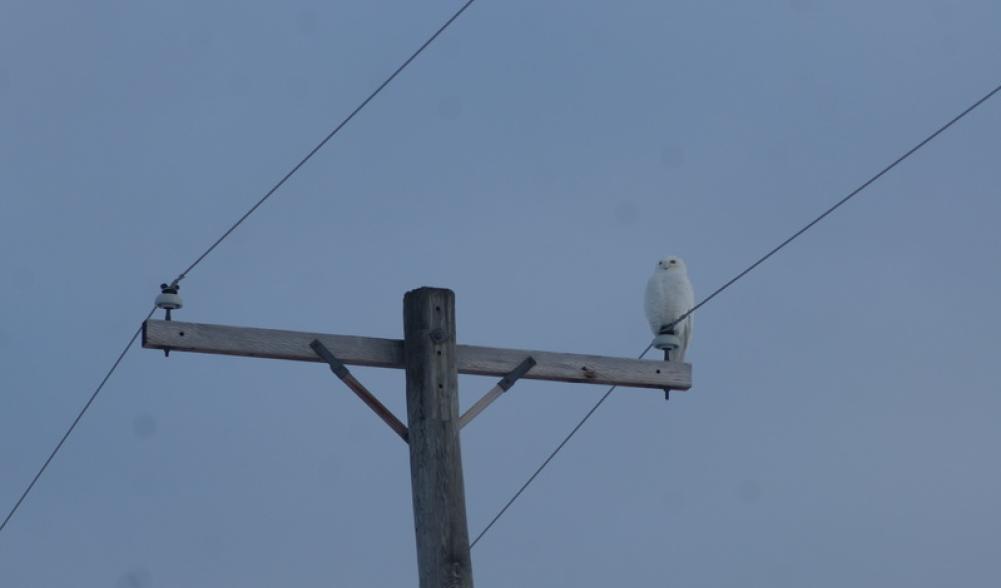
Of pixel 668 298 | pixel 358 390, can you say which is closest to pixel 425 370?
pixel 358 390

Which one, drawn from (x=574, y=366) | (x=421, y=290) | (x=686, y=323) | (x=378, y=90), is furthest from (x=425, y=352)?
(x=686, y=323)

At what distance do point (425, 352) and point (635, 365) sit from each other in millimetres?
1320

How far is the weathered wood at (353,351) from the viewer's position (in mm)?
7414

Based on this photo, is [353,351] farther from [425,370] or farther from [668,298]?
[668,298]

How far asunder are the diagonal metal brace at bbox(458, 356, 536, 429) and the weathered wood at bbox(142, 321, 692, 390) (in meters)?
0.03

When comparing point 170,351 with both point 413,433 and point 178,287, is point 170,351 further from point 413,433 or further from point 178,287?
point 413,433

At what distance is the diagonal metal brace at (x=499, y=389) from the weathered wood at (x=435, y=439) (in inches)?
4.0

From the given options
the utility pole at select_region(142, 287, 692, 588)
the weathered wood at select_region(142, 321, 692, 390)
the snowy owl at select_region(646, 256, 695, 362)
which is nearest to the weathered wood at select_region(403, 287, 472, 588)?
the utility pole at select_region(142, 287, 692, 588)

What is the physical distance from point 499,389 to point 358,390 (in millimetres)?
706

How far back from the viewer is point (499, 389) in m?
7.84

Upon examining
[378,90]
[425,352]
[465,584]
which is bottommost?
[465,584]

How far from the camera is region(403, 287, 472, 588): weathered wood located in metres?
7.13

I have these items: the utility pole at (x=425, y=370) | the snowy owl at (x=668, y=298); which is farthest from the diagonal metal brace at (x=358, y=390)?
the snowy owl at (x=668, y=298)

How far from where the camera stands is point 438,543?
7145 millimetres
